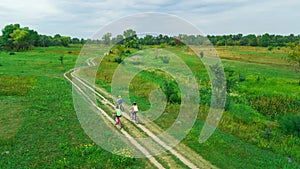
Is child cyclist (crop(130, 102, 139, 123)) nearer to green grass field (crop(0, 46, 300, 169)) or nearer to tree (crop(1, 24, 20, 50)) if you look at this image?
green grass field (crop(0, 46, 300, 169))

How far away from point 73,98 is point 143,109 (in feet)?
25.5

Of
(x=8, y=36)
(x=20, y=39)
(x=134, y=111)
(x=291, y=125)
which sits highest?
(x=8, y=36)

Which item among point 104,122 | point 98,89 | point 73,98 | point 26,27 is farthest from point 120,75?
point 26,27

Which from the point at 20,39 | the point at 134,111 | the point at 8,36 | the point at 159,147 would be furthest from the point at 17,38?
the point at 159,147

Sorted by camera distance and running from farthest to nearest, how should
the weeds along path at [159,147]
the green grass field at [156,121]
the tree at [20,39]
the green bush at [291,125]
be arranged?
the tree at [20,39] < the green bush at [291,125] < the green grass field at [156,121] < the weeds along path at [159,147]

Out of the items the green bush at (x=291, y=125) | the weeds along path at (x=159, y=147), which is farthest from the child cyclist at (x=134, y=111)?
the green bush at (x=291, y=125)

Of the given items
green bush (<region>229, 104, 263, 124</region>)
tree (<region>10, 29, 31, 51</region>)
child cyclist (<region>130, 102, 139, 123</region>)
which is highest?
tree (<region>10, 29, 31, 51</region>)

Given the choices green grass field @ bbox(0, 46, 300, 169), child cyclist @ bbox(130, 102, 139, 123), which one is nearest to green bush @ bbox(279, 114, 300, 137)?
green grass field @ bbox(0, 46, 300, 169)

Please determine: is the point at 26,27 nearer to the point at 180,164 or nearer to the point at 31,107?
the point at 31,107

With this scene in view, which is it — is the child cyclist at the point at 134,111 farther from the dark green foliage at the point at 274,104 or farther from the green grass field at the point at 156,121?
the dark green foliage at the point at 274,104

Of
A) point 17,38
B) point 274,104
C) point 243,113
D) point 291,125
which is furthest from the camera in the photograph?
point 17,38

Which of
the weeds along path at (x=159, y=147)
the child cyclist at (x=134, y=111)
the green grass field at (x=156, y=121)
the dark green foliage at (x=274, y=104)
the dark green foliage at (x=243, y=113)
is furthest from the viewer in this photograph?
the dark green foliage at (x=274, y=104)

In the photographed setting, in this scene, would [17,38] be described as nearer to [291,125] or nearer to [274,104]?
[274,104]

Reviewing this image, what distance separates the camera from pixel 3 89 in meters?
29.3
